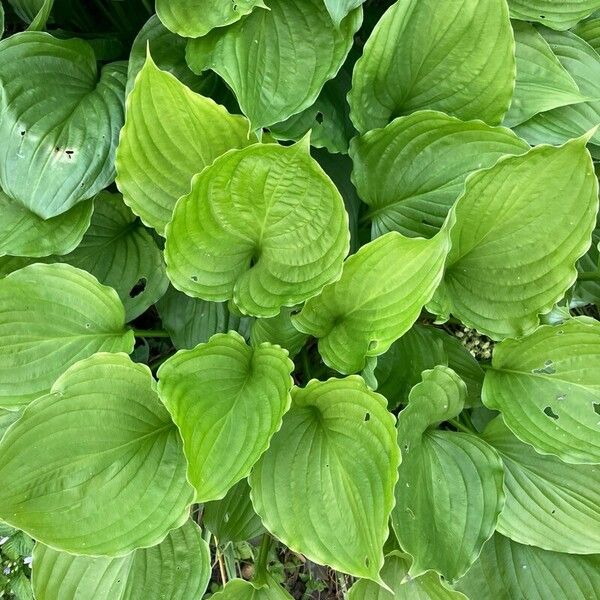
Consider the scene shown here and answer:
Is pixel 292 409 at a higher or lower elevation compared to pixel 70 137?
lower

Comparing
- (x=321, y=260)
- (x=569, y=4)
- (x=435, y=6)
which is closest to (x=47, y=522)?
(x=321, y=260)

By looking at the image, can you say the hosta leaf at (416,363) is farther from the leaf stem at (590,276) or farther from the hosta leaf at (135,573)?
the hosta leaf at (135,573)

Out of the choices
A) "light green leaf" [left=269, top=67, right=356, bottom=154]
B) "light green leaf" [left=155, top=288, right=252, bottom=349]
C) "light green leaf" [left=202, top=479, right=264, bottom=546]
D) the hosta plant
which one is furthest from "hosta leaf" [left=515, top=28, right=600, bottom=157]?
"light green leaf" [left=202, top=479, right=264, bottom=546]

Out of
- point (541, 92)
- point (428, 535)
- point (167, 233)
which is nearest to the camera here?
point (167, 233)

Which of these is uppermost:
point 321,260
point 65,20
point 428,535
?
point 65,20

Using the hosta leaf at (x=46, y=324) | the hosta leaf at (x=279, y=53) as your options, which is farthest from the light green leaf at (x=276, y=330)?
the hosta leaf at (x=279, y=53)

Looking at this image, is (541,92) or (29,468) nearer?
(29,468)

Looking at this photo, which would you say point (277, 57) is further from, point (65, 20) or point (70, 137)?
point (65, 20)

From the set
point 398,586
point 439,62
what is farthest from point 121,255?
point 398,586
